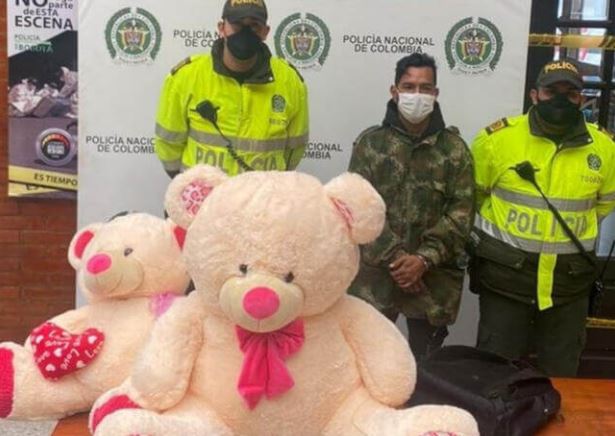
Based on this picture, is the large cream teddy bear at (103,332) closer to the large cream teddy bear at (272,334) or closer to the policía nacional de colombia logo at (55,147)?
the large cream teddy bear at (272,334)

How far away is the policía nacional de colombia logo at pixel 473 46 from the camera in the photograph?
3.37 meters

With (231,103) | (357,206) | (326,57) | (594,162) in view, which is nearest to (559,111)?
(594,162)

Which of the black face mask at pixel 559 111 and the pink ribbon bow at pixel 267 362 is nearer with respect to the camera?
the pink ribbon bow at pixel 267 362

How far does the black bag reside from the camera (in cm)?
186

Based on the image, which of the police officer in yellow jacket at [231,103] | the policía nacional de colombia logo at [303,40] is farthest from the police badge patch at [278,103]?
the policía nacional de colombia logo at [303,40]

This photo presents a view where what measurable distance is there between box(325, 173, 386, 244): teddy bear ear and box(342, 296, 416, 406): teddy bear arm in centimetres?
21

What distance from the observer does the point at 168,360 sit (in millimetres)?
1542

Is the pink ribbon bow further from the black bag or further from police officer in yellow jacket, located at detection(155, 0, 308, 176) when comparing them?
police officer in yellow jacket, located at detection(155, 0, 308, 176)

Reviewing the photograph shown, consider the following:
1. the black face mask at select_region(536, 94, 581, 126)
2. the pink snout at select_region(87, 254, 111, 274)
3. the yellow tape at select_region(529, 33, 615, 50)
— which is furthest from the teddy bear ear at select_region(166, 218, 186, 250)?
the yellow tape at select_region(529, 33, 615, 50)

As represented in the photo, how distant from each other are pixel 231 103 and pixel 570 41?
5.63 feet

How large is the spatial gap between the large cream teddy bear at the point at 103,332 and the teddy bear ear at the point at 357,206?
52 centimetres

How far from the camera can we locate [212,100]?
2.83 m

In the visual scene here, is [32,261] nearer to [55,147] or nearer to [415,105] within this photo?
[55,147]

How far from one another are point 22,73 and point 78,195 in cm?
64
